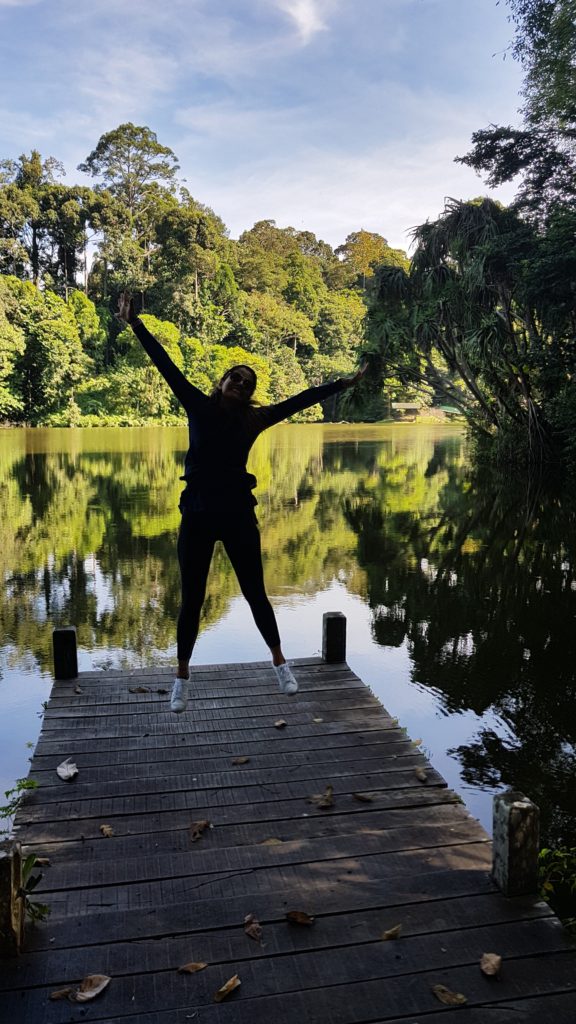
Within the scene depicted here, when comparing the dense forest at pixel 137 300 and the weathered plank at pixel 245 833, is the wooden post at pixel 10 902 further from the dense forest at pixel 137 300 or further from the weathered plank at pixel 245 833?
the dense forest at pixel 137 300

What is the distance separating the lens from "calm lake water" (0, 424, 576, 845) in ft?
16.8

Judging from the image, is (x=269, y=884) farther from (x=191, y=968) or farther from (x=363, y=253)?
(x=363, y=253)

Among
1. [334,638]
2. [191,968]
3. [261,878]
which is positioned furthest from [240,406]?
[191,968]

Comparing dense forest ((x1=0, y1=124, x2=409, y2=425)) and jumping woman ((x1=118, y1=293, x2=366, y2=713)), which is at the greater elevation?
dense forest ((x1=0, y1=124, x2=409, y2=425))

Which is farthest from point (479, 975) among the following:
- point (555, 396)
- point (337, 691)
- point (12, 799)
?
point (555, 396)

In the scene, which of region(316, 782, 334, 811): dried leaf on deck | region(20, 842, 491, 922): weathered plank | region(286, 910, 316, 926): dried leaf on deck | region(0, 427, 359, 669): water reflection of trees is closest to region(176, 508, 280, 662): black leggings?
region(316, 782, 334, 811): dried leaf on deck

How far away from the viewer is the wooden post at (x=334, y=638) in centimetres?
493

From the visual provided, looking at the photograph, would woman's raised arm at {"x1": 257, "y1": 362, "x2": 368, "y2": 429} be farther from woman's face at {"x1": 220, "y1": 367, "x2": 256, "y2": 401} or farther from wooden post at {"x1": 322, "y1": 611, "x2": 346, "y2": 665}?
wooden post at {"x1": 322, "y1": 611, "x2": 346, "y2": 665}

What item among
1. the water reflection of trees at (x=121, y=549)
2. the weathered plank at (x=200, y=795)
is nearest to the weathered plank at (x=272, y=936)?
the weathered plank at (x=200, y=795)

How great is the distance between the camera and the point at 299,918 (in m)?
2.39

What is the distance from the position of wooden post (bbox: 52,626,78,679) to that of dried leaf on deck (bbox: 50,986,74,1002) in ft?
8.50

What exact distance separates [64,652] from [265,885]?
7.89 feet

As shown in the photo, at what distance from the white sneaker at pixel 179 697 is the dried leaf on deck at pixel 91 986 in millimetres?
1556

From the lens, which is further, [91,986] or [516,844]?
[516,844]
